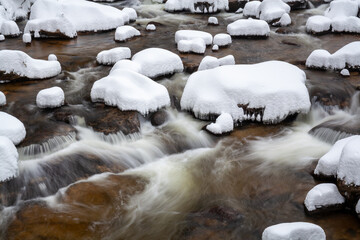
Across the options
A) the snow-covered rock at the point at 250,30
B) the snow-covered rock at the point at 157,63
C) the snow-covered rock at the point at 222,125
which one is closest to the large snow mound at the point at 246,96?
the snow-covered rock at the point at 222,125

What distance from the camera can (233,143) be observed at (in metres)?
6.14

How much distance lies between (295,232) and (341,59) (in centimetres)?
555

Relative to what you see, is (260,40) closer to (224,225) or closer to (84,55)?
(84,55)

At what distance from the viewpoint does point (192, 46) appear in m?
9.22

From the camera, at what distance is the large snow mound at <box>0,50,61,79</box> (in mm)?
7539

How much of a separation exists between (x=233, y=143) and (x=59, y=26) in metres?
6.50

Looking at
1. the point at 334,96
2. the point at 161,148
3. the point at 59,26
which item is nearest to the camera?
the point at 161,148

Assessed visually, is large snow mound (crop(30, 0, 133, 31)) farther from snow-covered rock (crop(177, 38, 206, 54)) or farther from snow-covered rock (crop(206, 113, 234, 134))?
snow-covered rock (crop(206, 113, 234, 134))

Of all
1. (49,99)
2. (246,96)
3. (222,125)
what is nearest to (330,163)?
(222,125)

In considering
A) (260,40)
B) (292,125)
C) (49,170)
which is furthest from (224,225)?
(260,40)

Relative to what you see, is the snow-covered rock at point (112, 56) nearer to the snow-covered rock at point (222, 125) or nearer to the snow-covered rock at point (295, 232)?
the snow-covered rock at point (222, 125)

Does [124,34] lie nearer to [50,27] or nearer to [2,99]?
[50,27]

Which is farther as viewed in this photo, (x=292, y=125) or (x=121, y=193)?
(x=292, y=125)

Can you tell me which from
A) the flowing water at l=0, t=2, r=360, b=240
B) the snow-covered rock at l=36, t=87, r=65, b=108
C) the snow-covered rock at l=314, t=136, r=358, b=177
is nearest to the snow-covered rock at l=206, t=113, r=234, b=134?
the flowing water at l=0, t=2, r=360, b=240
